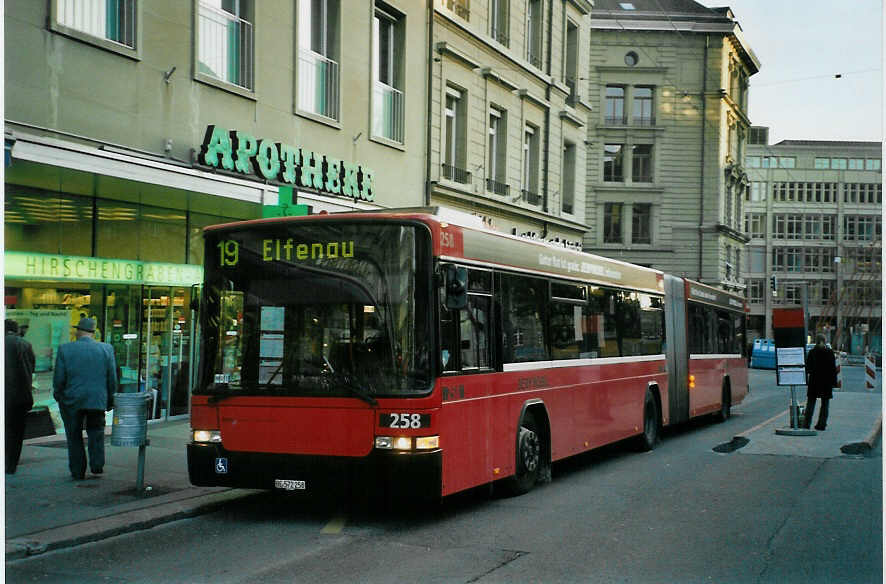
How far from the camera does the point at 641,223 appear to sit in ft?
206

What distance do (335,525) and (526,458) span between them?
8.56 ft

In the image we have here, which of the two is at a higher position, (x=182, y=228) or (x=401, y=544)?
(x=182, y=228)

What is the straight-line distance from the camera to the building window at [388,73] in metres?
20.6

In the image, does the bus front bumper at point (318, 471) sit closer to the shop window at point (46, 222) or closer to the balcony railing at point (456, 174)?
the shop window at point (46, 222)

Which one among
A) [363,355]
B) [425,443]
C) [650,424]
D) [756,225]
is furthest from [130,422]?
[756,225]

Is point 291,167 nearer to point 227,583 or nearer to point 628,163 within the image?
point 227,583

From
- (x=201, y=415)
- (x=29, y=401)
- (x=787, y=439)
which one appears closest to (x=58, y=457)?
(x=29, y=401)

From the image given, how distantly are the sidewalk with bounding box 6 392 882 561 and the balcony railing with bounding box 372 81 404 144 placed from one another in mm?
7556

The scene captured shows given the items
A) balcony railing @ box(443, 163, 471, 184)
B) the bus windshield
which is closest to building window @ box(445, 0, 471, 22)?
balcony railing @ box(443, 163, 471, 184)

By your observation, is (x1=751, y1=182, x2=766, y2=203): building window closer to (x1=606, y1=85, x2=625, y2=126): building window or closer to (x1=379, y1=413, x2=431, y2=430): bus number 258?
(x1=606, y1=85, x2=625, y2=126): building window

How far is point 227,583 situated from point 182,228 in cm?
1102

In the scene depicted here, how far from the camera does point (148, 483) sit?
1102 cm

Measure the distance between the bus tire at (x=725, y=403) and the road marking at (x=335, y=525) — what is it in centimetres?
1415

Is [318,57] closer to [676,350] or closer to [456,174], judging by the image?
[456,174]
